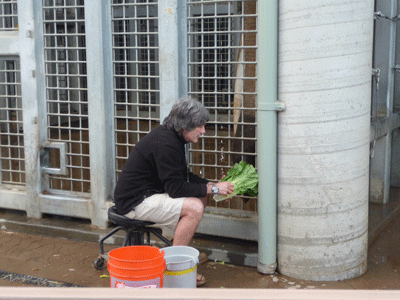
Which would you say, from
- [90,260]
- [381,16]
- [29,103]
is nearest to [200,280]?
[90,260]

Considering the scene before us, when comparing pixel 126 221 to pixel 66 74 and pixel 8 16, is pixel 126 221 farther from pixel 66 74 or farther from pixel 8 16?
pixel 8 16

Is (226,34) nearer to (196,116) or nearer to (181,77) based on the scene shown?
(181,77)

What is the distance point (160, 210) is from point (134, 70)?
1.85 metres

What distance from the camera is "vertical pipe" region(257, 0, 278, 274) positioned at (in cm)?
407

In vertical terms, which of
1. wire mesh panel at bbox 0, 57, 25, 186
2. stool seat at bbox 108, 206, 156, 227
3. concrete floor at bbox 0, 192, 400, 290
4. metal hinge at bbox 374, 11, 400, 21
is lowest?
concrete floor at bbox 0, 192, 400, 290

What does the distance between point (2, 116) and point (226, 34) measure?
2781 millimetres

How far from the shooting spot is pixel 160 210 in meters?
4.11

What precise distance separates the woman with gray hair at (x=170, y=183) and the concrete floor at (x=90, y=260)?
602 mm

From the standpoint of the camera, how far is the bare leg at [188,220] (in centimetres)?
411

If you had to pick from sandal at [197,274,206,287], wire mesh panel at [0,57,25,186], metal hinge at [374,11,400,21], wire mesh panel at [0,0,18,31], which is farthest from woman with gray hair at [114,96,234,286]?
wire mesh panel at [0,0,18,31]

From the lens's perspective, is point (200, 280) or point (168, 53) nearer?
point (200, 280)

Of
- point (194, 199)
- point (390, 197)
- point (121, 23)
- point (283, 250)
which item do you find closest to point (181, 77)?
point (121, 23)

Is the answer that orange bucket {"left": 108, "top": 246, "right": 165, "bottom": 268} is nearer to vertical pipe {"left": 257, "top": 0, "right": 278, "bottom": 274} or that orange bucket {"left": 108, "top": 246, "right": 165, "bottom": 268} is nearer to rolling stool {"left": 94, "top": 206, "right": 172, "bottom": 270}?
rolling stool {"left": 94, "top": 206, "right": 172, "bottom": 270}

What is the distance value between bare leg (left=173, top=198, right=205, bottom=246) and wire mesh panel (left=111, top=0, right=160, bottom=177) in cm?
123
